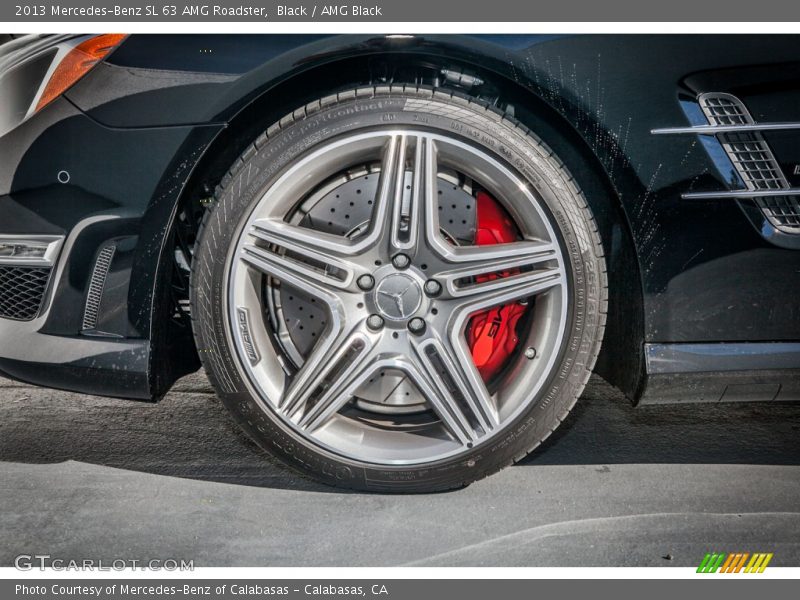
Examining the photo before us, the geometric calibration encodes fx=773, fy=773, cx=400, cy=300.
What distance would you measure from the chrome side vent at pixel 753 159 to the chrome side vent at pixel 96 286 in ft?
4.92

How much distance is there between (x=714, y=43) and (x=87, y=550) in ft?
6.29

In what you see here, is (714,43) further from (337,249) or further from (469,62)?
(337,249)

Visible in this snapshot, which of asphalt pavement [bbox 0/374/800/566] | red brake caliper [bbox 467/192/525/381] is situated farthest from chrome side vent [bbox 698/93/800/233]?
asphalt pavement [bbox 0/374/800/566]

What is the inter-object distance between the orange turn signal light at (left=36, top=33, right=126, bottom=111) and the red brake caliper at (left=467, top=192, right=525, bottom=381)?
1000 mm

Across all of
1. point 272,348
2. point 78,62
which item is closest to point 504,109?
point 272,348

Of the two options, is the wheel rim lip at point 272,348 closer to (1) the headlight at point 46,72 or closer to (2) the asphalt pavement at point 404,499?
(2) the asphalt pavement at point 404,499

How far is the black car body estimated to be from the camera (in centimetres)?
185

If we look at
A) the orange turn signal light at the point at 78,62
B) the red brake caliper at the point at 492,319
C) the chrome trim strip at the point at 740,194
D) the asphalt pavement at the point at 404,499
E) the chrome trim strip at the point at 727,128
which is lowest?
the asphalt pavement at the point at 404,499

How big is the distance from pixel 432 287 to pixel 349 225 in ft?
0.96

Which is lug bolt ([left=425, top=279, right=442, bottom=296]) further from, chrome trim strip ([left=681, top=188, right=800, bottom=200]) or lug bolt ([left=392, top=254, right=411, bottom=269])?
chrome trim strip ([left=681, top=188, right=800, bottom=200])

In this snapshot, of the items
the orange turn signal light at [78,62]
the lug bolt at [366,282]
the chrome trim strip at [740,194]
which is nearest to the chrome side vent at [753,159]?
the chrome trim strip at [740,194]

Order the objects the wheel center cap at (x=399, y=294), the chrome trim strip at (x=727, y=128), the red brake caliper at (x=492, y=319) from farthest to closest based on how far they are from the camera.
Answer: the red brake caliper at (x=492, y=319), the wheel center cap at (x=399, y=294), the chrome trim strip at (x=727, y=128)

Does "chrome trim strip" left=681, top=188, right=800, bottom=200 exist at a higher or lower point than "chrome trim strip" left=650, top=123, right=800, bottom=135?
lower

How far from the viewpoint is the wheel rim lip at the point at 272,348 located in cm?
191
